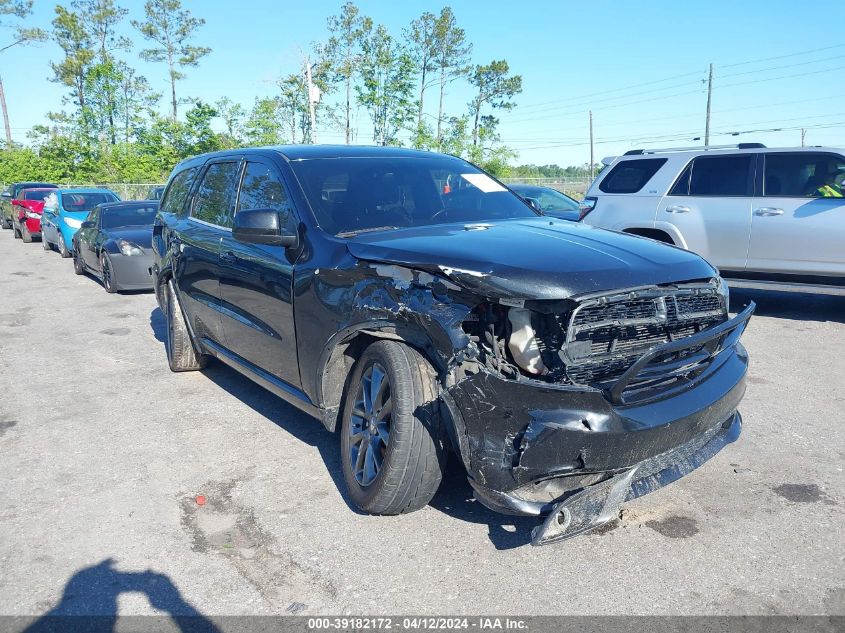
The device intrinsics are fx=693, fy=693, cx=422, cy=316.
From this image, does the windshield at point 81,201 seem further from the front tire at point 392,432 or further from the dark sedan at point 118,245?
the front tire at point 392,432

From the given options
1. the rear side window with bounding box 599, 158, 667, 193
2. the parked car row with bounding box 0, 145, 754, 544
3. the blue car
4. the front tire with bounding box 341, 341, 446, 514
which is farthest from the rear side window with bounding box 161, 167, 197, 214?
the blue car

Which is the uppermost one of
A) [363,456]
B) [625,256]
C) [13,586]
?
[625,256]

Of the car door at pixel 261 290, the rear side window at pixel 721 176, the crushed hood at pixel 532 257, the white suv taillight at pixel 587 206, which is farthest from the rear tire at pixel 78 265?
the crushed hood at pixel 532 257

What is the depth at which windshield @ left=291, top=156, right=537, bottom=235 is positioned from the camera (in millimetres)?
4102

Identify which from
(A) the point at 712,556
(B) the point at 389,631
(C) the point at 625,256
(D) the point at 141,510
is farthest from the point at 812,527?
(D) the point at 141,510

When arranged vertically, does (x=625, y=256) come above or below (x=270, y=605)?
above

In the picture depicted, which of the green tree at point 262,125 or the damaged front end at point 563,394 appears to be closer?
the damaged front end at point 563,394

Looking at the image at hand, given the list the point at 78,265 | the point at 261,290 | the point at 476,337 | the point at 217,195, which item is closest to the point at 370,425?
the point at 476,337

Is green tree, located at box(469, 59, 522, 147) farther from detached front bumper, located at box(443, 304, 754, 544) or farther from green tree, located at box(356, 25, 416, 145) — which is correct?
detached front bumper, located at box(443, 304, 754, 544)

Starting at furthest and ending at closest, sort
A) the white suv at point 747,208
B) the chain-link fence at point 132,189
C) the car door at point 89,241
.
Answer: the chain-link fence at point 132,189, the car door at point 89,241, the white suv at point 747,208

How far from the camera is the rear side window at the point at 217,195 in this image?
16.5ft

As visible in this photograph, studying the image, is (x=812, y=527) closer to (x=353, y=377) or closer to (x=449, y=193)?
(x=353, y=377)

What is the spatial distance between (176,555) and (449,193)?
8.86 ft

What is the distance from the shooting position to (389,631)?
8.96ft
